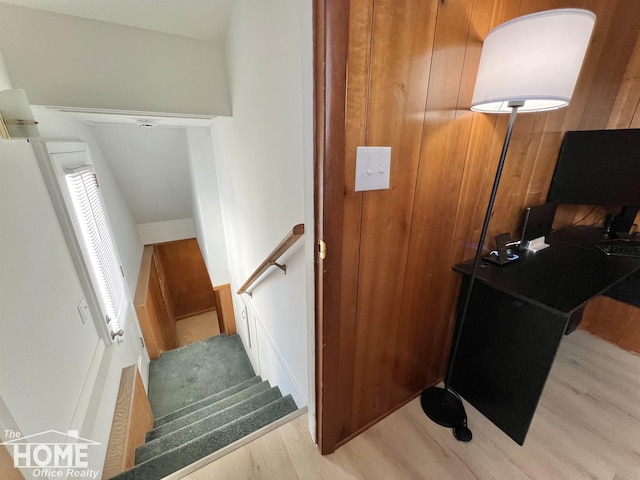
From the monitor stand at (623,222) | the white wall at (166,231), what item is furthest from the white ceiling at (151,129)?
the monitor stand at (623,222)

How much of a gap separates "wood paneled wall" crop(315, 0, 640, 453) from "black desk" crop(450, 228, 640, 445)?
14 cm

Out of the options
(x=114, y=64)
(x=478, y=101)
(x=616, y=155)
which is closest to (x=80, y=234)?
(x=114, y=64)

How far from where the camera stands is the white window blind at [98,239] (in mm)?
1687

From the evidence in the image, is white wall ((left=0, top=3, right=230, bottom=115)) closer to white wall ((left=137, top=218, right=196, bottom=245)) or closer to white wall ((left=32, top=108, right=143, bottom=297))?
white wall ((left=32, top=108, right=143, bottom=297))

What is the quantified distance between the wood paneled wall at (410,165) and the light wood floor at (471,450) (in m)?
0.10

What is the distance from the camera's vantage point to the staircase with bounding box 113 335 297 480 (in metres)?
1.51

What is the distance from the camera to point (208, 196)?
3086mm

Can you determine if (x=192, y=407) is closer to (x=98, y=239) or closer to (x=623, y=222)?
(x=98, y=239)

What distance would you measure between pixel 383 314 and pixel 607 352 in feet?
6.17

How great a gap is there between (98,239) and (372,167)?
218cm

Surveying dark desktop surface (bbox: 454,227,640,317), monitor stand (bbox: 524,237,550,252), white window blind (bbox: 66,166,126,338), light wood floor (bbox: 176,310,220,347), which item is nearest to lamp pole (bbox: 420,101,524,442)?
dark desktop surface (bbox: 454,227,640,317)

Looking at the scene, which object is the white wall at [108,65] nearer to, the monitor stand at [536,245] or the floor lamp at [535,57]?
the floor lamp at [535,57]

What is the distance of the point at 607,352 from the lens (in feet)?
5.71

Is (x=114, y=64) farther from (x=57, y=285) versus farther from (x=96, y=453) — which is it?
(x=96, y=453)
